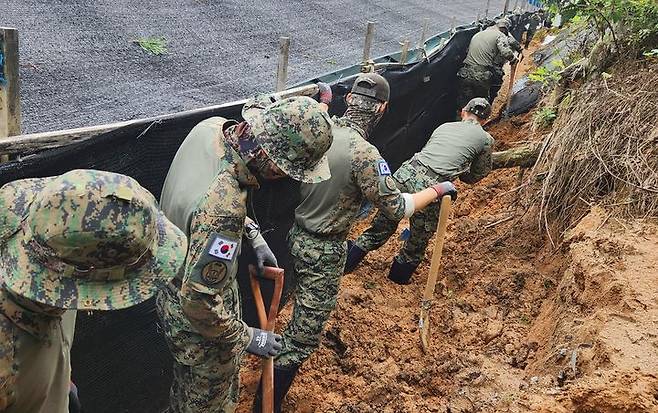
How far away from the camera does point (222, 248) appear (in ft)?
7.61

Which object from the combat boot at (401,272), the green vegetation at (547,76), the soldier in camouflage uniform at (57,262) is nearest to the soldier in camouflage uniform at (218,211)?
the soldier in camouflage uniform at (57,262)

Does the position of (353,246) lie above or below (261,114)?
below

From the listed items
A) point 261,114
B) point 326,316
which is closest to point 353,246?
point 326,316

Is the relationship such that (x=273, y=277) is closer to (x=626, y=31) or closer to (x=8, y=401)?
(x=8, y=401)

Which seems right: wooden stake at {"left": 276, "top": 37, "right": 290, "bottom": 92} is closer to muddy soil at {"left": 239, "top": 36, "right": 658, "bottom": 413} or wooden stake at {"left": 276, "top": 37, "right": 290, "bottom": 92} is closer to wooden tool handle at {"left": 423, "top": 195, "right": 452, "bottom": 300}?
wooden tool handle at {"left": 423, "top": 195, "right": 452, "bottom": 300}

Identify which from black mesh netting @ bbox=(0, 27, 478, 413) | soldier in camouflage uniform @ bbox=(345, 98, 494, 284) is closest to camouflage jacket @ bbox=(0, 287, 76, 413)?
black mesh netting @ bbox=(0, 27, 478, 413)

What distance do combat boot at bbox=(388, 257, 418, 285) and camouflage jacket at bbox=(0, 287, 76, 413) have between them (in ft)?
12.2

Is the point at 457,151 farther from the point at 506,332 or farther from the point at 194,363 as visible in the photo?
the point at 194,363

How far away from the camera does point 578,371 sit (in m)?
3.02

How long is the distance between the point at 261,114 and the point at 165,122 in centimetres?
56

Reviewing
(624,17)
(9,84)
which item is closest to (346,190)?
(9,84)

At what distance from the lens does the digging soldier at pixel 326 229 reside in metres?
3.50

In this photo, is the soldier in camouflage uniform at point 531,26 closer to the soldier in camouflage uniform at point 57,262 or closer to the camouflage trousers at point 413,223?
the camouflage trousers at point 413,223

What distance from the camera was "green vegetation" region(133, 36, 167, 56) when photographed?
263 inches
